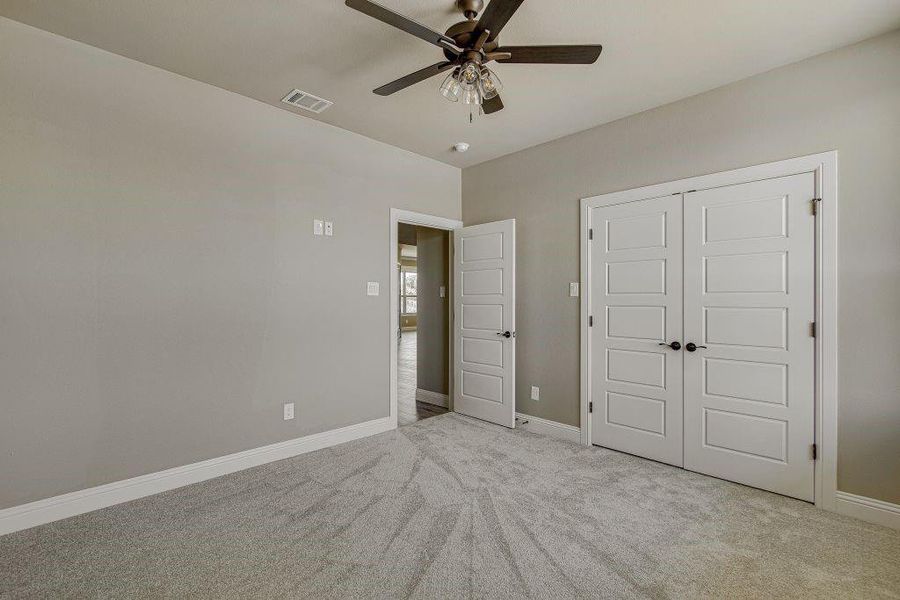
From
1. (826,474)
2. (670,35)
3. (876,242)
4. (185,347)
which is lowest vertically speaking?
(826,474)

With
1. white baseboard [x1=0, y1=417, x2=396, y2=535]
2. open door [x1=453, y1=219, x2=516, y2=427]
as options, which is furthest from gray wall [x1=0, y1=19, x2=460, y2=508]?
open door [x1=453, y1=219, x2=516, y2=427]

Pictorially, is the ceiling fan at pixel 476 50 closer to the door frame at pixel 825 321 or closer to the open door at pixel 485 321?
the door frame at pixel 825 321

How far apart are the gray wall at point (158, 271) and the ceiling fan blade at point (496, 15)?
2126 millimetres

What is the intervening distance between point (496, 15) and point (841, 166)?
2.33 m

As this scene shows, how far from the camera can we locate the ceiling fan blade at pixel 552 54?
6.28ft

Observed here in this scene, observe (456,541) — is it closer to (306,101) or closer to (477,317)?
(477,317)

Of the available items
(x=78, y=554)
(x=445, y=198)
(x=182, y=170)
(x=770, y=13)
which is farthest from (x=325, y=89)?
(x=78, y=554)

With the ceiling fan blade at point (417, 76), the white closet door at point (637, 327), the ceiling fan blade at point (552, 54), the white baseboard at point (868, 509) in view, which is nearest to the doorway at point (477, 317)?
the white closet door at point (637, 327)

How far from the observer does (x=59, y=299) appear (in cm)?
240

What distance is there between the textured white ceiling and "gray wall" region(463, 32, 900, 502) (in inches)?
6.7

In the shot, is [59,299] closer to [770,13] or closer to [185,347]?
[185,347]

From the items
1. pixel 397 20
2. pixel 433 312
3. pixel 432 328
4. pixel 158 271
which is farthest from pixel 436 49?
pixel 432 328

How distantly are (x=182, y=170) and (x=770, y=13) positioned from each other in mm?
3693

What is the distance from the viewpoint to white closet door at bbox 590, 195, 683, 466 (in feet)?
10.3
